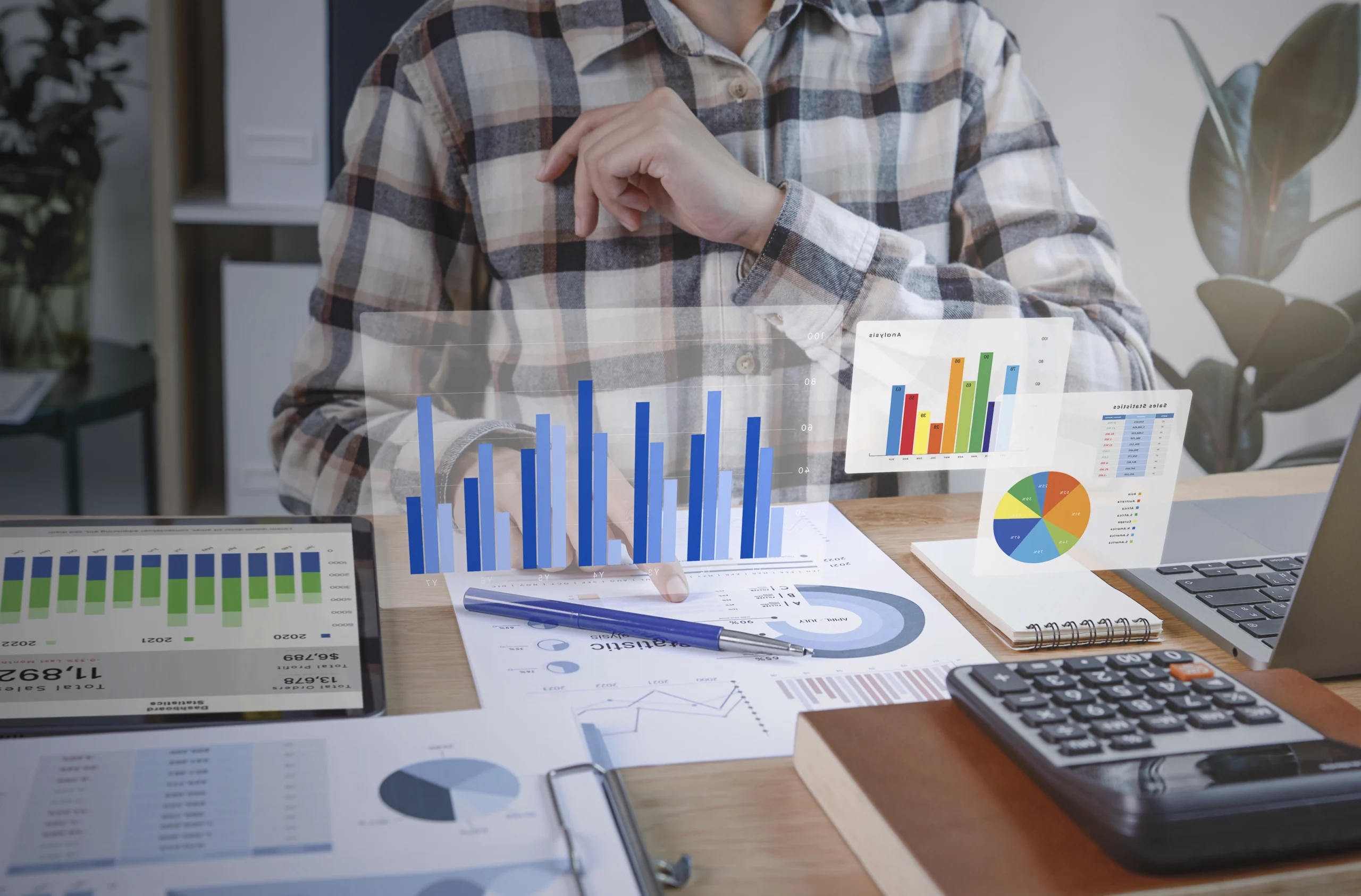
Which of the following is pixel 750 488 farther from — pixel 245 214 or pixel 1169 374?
pixel 1169 374

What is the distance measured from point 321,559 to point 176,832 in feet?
0.74

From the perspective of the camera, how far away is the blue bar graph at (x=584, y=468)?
0.59 m

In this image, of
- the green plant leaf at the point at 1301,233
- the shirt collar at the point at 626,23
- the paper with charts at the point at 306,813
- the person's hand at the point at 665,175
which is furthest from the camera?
the green plant leaf at the point at 1301,233

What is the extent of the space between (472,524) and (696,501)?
0.13m

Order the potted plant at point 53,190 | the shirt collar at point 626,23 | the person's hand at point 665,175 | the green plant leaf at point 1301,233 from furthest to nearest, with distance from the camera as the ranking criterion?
the green plant leaf at point 1301,233 → the potted plant at point 53,190 → the shirt collar at point 626,23 → the person's hand at point 665,175

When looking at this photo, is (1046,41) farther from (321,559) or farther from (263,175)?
(321,559)

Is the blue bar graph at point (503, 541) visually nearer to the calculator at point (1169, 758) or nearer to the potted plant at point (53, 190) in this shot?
the calculator at point (1169, 758)

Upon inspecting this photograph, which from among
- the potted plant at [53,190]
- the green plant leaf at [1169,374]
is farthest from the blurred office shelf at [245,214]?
the green plant leaf at [1169,374]

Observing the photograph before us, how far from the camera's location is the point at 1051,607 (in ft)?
2.08

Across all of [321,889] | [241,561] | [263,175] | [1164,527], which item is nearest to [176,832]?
[321,889]

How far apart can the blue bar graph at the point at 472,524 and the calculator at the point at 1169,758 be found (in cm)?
27

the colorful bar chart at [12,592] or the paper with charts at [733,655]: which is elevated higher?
the colorful bar chart at [12,592]

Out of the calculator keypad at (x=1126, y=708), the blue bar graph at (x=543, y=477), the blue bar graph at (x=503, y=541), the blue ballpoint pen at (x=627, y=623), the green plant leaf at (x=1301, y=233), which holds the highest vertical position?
the green plant leaf at (x=1301, y=233)

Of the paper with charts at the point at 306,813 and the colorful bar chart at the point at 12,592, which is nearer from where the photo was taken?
the paper with charts at the point at 306,813
